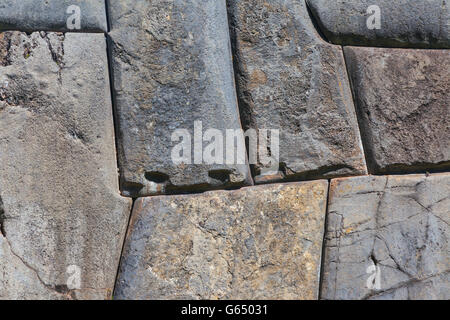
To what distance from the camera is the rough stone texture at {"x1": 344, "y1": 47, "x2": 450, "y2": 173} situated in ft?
5.71

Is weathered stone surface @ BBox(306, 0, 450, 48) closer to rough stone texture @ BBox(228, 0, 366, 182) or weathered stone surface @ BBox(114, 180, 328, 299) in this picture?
rough stone texture @ BBox(228, 0, 366, 182)

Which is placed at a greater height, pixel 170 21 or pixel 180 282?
pixel 170 21

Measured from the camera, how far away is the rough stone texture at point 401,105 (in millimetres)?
1741

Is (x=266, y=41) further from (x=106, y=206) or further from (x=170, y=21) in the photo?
(x=106, y=206)

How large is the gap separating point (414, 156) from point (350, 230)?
0.32 m

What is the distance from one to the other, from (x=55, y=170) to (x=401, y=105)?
1.11m

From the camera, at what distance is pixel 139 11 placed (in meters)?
→ 1.62

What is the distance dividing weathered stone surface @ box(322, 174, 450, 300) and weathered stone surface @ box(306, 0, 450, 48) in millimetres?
454

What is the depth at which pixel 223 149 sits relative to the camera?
165 cm

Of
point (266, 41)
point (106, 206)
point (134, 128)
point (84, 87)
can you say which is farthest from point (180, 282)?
point (266, 41)

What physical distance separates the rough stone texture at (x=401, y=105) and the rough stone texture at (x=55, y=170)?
2.69 ft
